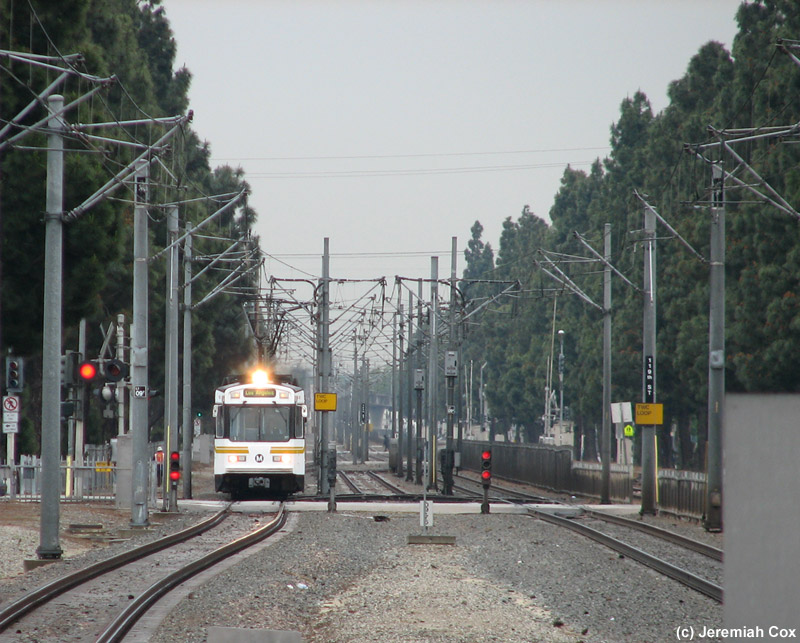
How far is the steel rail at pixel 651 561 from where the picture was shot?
12969mm

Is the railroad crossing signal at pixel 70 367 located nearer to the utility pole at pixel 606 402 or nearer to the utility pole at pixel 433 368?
the utility pole at pixel 606 402

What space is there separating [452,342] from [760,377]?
1519cm

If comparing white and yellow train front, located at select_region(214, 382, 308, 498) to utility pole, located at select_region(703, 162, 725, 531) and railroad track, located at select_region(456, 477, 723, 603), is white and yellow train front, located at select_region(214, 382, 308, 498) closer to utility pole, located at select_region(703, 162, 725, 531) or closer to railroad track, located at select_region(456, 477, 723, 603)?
railroad track, located at select_region(456, 477, 723, 603)

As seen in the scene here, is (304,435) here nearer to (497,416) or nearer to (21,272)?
(21,272)

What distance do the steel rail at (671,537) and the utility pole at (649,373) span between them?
1.49 metres

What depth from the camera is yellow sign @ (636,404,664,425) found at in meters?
27.7

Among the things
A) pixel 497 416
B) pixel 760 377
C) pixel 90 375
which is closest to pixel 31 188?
pixel 90 375

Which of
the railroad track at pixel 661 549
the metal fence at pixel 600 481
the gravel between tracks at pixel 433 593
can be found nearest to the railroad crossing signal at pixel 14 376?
the gravel between tracks at pixel 433 593

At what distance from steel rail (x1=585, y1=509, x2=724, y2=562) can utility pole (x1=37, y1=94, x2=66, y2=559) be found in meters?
9.63

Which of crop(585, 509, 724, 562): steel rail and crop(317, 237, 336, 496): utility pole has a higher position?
crop(317, 237, 336, 496): utility pole

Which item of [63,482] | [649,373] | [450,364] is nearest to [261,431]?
[63,482]

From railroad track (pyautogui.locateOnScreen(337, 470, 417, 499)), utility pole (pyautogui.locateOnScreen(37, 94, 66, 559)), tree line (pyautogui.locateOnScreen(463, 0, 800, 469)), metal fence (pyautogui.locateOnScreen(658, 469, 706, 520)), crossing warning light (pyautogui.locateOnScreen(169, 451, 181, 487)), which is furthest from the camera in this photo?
railroad track (pyautogui.locateOnScreen(337, 470, 417, 499))

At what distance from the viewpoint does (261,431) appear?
32.8 metres

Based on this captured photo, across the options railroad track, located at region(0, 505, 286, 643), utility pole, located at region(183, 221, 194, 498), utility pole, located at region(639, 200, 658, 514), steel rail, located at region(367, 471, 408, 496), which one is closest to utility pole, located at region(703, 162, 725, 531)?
utility pole, located at region(639, 200, 658, 514)
